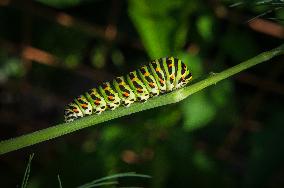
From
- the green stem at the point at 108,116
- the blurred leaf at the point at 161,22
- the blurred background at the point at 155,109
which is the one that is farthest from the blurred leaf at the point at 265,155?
the green stem at the point at 108,116

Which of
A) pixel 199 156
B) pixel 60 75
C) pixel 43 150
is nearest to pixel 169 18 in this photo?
pixel 199 156

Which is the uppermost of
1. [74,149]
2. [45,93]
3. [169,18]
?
[45,93]

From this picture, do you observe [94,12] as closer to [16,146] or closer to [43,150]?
[43,150]

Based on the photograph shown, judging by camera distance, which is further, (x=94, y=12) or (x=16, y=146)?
(x=94, y=12)

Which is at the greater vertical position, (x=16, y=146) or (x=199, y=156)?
(x=199, y=156)

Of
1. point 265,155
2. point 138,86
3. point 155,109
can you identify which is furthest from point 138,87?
point 265,155

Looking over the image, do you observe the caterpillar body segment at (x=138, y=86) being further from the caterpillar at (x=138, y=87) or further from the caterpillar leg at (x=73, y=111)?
the caterpillar leg at (x=73, y=111)

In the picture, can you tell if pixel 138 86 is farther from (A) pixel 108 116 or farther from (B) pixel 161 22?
(B) pixel 161 22
